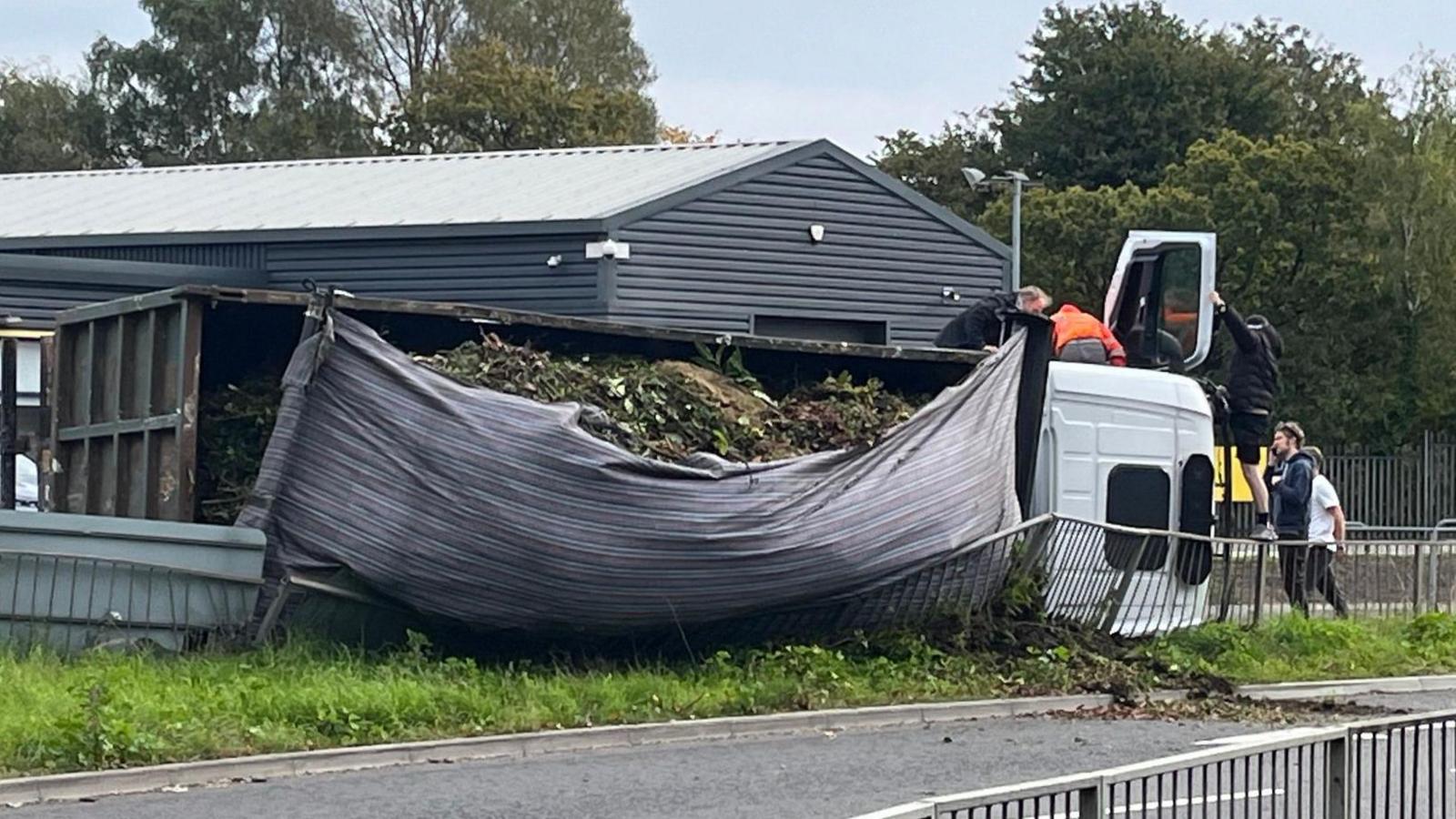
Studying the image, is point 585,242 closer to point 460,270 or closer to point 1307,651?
point 460,270

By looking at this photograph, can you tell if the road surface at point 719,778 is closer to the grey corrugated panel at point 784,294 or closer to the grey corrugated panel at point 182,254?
the grey corrugated panel at point 784,294

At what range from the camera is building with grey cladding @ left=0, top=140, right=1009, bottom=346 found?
98.3 ft

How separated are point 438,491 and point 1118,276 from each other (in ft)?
22.1

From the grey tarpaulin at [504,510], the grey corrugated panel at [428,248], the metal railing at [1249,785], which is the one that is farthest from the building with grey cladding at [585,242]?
the metal railing at [1249,785]

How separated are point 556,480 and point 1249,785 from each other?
22.5ft

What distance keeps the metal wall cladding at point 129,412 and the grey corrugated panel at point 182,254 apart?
17.4 meters

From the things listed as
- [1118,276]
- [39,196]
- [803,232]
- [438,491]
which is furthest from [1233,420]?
[39,196]

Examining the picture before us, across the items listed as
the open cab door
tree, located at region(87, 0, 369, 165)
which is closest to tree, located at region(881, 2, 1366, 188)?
tree, located at region(87, 0, 369, 165)

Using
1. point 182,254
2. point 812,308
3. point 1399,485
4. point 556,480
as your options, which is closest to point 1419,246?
point 1399,485

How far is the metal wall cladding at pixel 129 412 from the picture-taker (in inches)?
536

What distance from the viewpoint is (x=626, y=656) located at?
1429cm

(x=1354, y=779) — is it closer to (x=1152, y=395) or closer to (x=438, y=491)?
(x=438, y=491)

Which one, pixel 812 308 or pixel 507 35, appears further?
pixel 507 35

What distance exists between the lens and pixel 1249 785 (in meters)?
7.04
